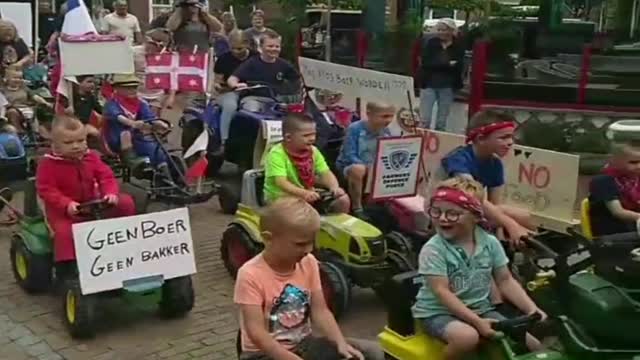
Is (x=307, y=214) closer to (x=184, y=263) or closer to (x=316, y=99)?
(x=184, y=263)

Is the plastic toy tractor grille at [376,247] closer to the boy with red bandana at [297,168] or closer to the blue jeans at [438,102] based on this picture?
the boy with red bandana at [297,168]

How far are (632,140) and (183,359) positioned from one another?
2.70 m

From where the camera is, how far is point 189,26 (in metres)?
10.8

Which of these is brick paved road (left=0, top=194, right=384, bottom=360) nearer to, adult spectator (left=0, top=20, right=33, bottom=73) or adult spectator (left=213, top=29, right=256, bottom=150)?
adult spectator (left=213, top=29, right=256, bottom=150)

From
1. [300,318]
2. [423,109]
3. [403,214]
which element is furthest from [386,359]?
[423,109]

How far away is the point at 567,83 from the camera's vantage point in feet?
36.8

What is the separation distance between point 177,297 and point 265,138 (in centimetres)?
285

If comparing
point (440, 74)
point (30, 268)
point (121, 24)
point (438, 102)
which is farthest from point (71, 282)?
point (121, 24)

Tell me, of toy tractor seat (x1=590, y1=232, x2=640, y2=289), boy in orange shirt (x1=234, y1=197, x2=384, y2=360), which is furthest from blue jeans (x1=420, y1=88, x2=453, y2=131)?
boy in orange shirt (x1=234, y1=197, x2=384, y2=360)

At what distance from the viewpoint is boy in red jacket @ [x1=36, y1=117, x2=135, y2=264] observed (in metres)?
5.62

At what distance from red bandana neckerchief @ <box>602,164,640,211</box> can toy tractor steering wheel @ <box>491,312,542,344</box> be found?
1.54 m

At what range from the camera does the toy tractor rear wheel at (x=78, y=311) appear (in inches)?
214

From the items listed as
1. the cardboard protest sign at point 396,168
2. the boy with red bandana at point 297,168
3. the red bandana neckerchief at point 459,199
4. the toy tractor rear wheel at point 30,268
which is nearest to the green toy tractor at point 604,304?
the red bandana neckerchief at point 459,199

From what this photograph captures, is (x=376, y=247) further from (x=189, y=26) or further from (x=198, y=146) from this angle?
(x=189, y=26)
